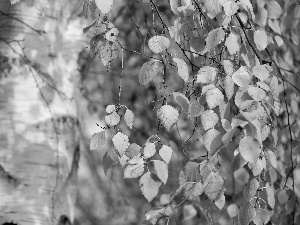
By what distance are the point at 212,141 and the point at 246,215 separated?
0.56 feet

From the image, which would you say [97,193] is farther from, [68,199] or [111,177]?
[68,199]

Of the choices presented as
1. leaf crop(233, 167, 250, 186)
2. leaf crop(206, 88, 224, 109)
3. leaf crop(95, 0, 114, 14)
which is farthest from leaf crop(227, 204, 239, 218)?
leaf crop(95, 0, 114, 14)

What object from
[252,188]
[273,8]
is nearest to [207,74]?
[252,188]

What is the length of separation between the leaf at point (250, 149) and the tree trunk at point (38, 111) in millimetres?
507

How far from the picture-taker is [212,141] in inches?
41.5

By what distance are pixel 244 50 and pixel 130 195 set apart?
1.44 meters

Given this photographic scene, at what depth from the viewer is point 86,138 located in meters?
2.61

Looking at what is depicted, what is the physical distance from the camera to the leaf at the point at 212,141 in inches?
41.3

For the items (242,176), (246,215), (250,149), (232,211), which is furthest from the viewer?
(232,211)

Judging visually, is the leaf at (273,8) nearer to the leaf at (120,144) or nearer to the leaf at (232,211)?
the leaf at (232,211)

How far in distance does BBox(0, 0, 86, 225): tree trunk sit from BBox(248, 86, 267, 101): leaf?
1.62ft

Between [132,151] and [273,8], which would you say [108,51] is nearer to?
[132,151]

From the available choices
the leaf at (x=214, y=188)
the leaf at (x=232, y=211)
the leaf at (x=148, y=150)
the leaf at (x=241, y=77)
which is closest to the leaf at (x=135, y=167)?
the leaf at (x=148, y=150)

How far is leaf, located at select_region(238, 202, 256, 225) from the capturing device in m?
1.11
